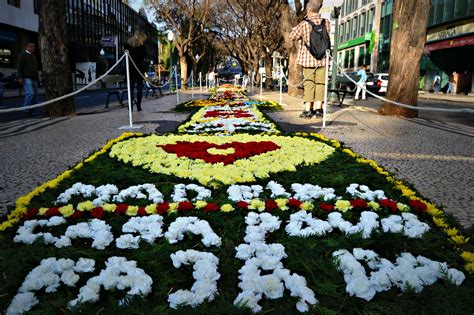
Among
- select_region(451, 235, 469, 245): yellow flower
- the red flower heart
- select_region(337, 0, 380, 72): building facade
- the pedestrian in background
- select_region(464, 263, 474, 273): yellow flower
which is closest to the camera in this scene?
select_region(464, 263, 474, 273): yellow flower

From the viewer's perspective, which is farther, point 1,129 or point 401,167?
point 1,129

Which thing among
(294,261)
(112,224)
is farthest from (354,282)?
(112,224)

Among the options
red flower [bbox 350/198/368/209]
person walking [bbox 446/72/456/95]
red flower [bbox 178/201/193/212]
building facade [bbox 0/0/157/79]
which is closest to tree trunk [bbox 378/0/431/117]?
building facade [bbox 0/0/157/79]

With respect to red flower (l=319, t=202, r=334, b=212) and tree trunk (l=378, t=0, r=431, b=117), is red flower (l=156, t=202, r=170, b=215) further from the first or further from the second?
tree trunk (l=378, t=0, r=431, b=117)

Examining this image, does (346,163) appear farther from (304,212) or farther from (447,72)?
(447,72)

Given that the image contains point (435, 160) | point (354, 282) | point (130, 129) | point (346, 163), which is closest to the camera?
point (354, 282)

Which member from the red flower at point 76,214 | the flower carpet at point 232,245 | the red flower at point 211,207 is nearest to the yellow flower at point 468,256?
the flower carpet at point 232,245

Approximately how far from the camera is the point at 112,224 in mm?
2971

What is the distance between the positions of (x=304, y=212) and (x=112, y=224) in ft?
4.67

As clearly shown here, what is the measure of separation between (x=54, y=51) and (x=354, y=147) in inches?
321

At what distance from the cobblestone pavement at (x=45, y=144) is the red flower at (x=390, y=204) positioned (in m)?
3.01

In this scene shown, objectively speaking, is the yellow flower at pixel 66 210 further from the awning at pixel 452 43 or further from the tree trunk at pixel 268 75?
the awning at pixel 452 43

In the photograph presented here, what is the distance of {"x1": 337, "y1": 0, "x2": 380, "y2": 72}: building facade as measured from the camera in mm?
49562

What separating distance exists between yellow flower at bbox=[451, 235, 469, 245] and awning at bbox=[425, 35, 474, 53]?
104 feet
